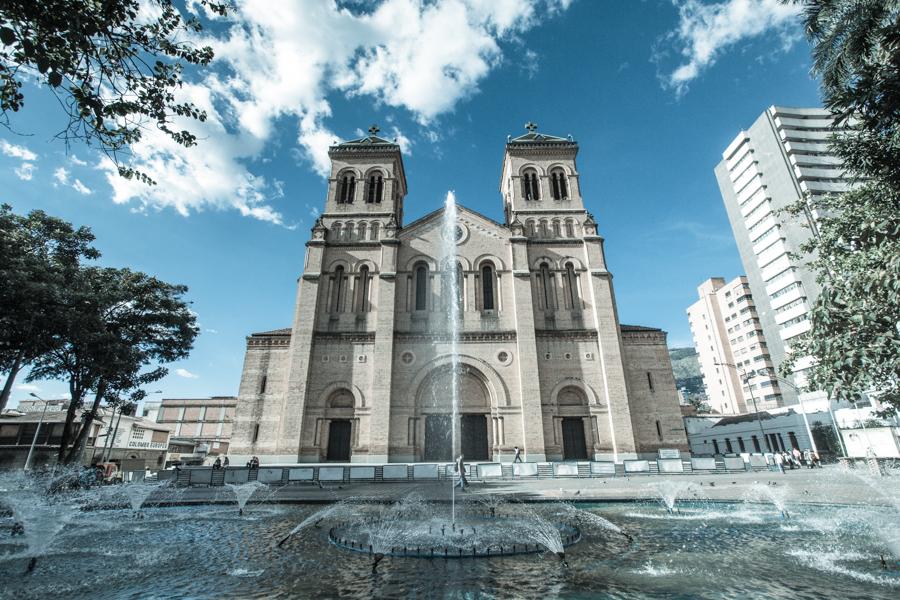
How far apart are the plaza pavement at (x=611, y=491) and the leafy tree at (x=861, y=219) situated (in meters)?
3.53

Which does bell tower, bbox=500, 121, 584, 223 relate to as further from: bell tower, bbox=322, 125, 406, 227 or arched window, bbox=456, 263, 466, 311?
bell tower, bbox=322, 125, 406, 227

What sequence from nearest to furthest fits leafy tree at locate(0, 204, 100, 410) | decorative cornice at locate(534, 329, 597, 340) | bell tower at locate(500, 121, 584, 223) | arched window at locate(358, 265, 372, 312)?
leafy tree at locate(0, 204, 100, 410) < decorative cornice at locate(534, 329, 597, 340) < arched window at locate(358, 265, 372, 312) < bell tower at locate(500, 121, 584, 223)

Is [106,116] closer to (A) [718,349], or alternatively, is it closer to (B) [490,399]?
(B) [490,399]

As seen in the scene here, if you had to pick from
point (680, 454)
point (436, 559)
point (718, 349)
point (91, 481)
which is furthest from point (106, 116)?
point (718, 349)

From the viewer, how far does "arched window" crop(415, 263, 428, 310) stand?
2727 centimetres

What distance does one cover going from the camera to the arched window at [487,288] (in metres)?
27.3

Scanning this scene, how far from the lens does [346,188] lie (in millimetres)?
31734

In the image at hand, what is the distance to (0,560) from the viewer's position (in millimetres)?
6527

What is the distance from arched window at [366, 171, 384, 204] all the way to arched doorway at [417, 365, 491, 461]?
14.1 meters

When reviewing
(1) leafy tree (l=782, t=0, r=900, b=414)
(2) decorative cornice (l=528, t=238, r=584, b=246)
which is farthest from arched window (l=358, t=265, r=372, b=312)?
(1) leafy tree (l=782, t=0, r=900, b=414)

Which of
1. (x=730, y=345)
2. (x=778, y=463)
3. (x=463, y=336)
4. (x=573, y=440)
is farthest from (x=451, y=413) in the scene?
(x=730, y=345)

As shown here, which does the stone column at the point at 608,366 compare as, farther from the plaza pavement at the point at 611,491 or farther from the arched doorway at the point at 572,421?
the plaza pavement at the point at 611,491

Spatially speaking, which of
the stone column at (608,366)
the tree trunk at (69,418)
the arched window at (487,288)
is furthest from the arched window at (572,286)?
the tree trunk at (69,418)

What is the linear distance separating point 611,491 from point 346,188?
87.1ft
